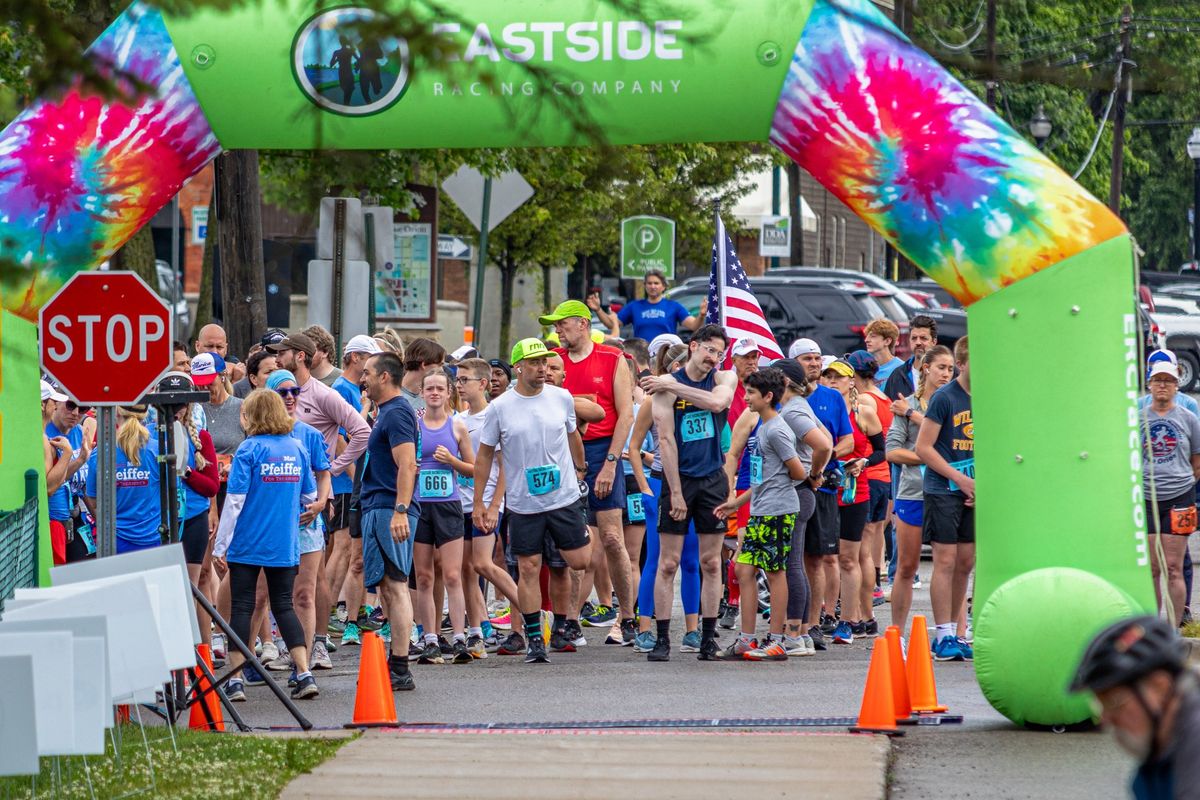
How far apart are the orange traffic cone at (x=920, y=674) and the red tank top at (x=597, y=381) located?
352cm

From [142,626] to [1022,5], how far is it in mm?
4658

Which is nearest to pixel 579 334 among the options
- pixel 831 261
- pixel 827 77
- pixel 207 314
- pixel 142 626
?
pixel 827 77

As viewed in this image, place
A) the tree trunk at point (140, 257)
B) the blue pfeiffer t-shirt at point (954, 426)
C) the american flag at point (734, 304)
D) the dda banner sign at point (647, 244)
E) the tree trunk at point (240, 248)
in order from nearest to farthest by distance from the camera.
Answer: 1. the blue pfeiffer t-shirt at point (954, 426)
2. the american flag at point (734, 304)
3. the tree trunk at point (240, 248)
4. the tree trunk at point (140, 257)
5. the dda banner sign at point (647, 244)

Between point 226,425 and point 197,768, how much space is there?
4.77m

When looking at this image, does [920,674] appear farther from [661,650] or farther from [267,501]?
[267,501]

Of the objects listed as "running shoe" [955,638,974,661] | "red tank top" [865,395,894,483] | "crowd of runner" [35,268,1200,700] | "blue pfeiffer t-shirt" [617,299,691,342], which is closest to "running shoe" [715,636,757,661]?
"crowd of runner" [35,268,1200,700]

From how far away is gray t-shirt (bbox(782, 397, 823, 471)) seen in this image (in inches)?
450

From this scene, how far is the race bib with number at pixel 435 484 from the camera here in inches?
450

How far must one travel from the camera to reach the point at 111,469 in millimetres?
9305

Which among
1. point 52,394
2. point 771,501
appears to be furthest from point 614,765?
point 52,394

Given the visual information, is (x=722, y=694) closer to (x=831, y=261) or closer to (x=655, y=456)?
(x=655, y=456)

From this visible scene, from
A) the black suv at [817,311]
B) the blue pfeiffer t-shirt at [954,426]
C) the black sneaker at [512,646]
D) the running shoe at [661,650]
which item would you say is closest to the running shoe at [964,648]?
the blue pfeiffer t-shirt at [954,426]

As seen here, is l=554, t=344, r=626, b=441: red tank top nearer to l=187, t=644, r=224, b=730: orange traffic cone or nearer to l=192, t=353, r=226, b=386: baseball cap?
l=192, t=353, r=226, b=386: baseball cap

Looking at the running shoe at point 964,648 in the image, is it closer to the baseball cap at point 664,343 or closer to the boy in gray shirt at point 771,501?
the boy in gray shirt at point 771,501
